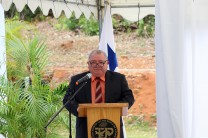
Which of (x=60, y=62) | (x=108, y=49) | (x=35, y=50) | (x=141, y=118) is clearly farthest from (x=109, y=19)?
(x=60, y=62)

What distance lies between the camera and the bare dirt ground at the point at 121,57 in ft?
41.5

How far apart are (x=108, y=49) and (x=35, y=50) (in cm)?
102

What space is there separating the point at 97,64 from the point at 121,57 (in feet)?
32.4

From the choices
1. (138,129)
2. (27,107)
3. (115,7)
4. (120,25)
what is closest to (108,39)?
(115,7)

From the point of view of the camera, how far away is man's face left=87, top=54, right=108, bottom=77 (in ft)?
12.2

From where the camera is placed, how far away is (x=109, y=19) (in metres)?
5.74

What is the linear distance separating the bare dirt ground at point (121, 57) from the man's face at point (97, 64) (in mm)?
8420

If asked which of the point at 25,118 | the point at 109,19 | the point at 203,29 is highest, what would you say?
the point at 109,19

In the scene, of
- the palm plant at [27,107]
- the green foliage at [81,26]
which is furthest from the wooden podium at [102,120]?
the green foliage at [81,26]

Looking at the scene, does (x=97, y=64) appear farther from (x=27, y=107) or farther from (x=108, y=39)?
(x=108, y=39)

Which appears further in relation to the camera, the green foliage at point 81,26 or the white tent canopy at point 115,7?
the green foliage at point 81,26

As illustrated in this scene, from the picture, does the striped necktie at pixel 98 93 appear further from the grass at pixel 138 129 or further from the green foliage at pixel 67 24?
the green foliage at pixel 67 24

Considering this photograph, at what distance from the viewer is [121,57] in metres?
13.6

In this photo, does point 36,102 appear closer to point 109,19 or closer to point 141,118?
point 109,19
